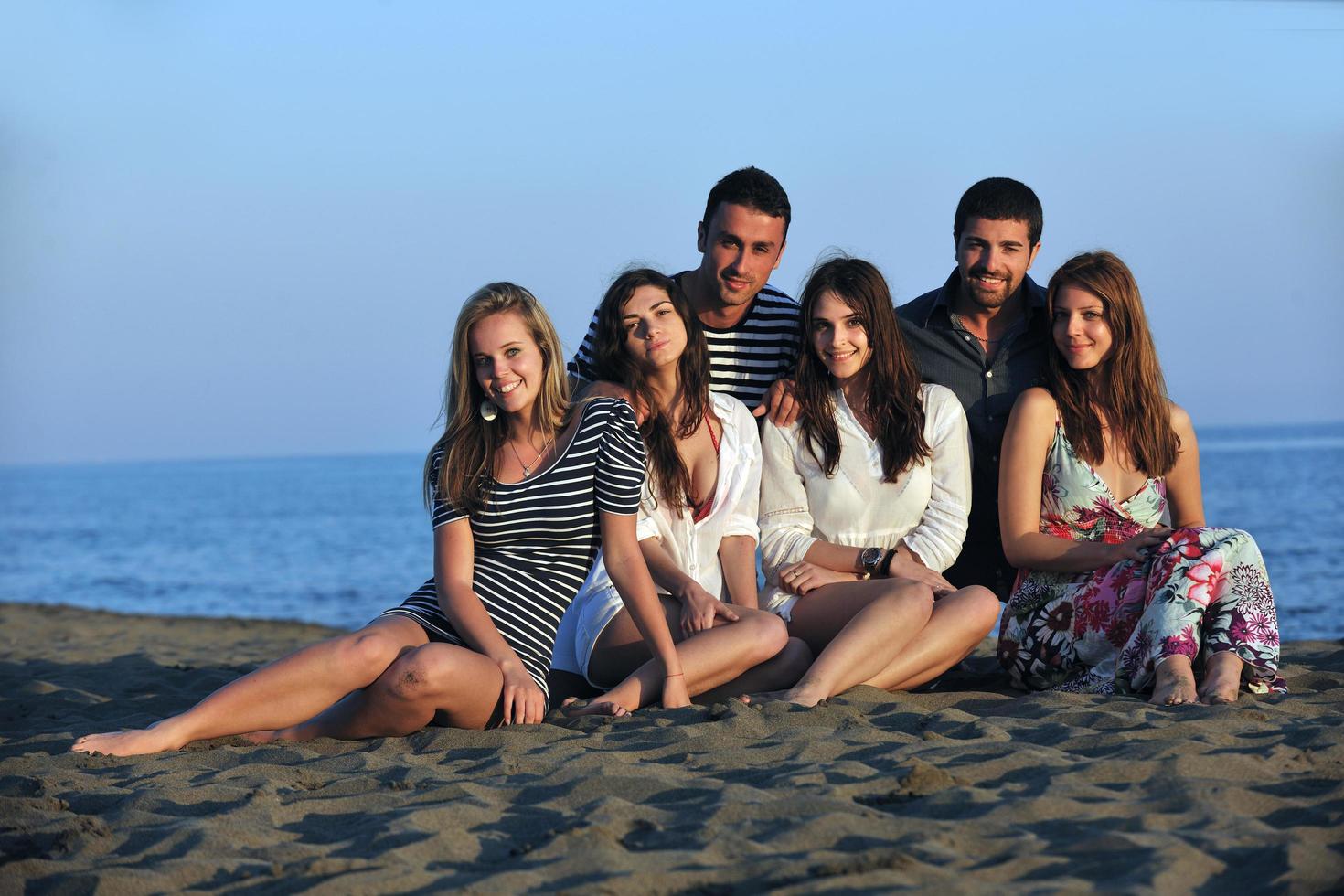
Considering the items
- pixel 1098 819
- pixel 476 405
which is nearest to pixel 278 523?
pixel 476 405

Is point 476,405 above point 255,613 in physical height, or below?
above

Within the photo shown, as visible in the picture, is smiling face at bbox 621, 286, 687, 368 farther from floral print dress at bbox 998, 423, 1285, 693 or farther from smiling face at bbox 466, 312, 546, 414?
floral print dress at bbox 998, 423, 1285, 693

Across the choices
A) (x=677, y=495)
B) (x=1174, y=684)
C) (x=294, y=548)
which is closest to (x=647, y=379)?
(x=677, y=495)

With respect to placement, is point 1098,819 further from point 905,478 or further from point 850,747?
point 905,478

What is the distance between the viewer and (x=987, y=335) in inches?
206

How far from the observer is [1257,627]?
426 cm

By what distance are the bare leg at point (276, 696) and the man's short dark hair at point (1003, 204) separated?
Answer: 288cm

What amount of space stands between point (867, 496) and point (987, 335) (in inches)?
40.8

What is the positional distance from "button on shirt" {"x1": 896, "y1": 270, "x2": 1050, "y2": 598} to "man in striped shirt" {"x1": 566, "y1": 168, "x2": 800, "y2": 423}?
55cm

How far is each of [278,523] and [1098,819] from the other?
33.2 m

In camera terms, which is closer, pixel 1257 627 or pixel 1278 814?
pixel 1278 814

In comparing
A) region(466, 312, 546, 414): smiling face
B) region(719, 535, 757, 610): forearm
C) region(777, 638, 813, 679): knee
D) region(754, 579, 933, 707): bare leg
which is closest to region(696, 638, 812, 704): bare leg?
region(777, 638, 813, 679): knee

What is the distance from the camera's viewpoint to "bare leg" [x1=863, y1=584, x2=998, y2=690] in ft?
14.5

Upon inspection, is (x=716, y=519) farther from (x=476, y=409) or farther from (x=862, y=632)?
Result: (x=476, y=409)
